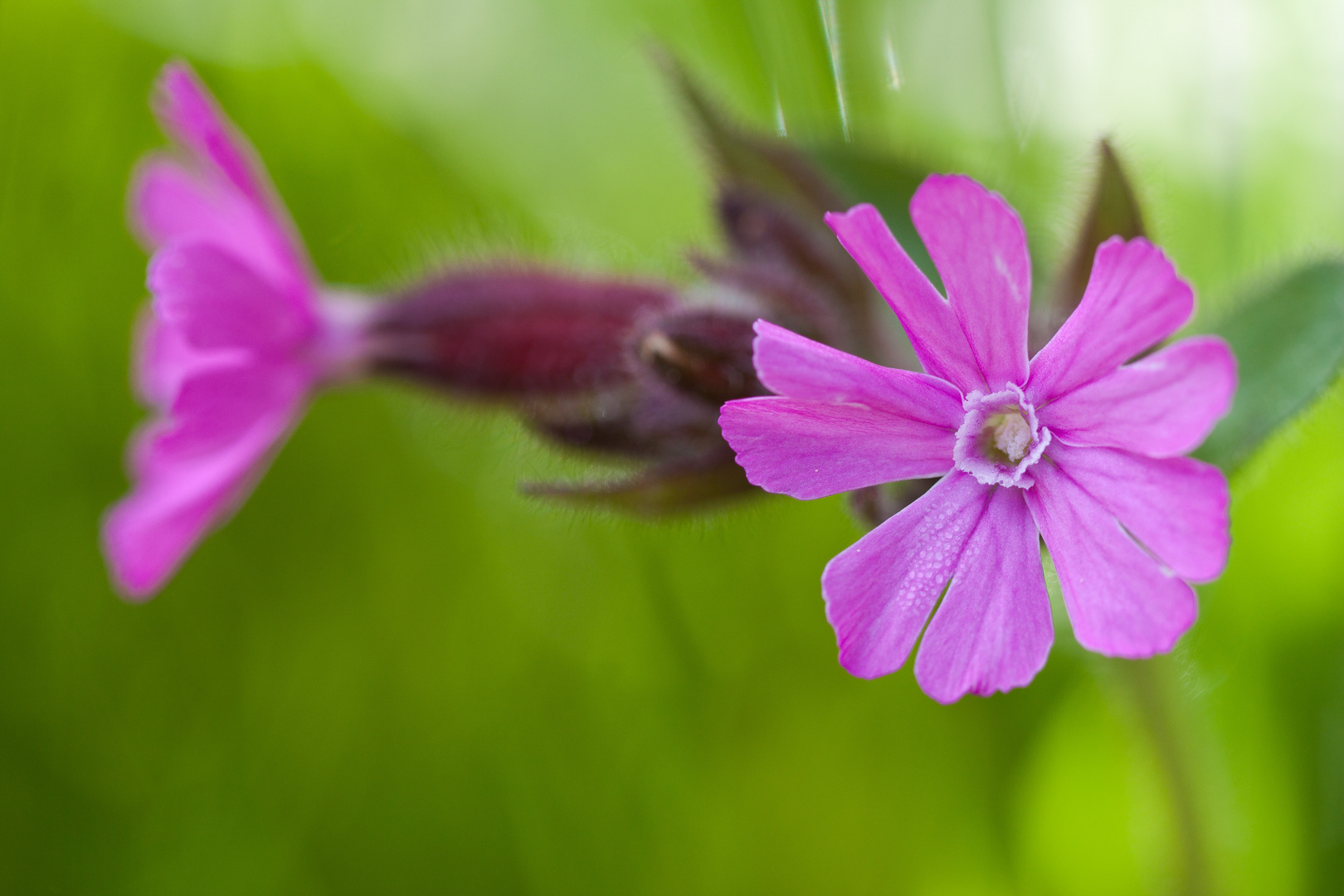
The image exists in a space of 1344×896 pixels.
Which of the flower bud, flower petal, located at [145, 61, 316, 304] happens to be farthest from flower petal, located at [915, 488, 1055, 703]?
flower petal, located at [145, 61, 316, 304]

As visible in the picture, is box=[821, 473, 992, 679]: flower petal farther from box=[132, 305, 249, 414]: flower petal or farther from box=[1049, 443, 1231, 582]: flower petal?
box=[132, 305, 249, 414]: flower petal

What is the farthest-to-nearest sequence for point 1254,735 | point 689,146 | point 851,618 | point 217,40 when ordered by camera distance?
point 217,40
point 1254,735
point 689,146
point 851,618

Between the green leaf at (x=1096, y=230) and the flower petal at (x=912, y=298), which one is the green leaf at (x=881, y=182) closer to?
the green leaf at (x=1096, y=230)

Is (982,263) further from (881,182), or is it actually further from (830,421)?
(881,182)

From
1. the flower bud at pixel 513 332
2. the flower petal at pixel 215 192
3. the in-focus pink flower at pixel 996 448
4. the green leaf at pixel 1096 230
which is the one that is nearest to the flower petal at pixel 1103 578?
the in-focus pink flower at pixel 996 448

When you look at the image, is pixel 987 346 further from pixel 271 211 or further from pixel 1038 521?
pixel 271 211

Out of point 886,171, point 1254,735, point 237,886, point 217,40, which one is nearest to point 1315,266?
point 886,171
